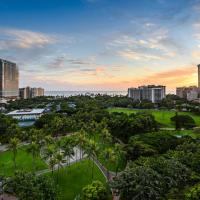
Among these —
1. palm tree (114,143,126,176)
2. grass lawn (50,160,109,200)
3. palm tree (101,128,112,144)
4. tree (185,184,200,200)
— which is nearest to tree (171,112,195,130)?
palm tree (101,128,112,144)

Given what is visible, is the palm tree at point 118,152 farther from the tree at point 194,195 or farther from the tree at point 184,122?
the tree at point 184,122

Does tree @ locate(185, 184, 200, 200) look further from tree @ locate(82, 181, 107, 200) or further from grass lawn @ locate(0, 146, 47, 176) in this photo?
grass lawn @ locate(0, 146, 47, 176)

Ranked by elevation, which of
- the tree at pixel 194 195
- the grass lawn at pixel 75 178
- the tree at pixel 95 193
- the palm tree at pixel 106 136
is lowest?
the grass lawn at pixel 75 178

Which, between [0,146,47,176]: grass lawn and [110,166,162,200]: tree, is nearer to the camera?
[110,166,162,200]: tree

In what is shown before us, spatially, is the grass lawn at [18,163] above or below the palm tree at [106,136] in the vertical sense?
below

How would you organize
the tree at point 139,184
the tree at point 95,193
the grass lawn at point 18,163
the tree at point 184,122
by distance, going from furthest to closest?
the tree at point 184,122
the grass lawn at point 18,163
the tree at point 95,193
the tree at point 139,184

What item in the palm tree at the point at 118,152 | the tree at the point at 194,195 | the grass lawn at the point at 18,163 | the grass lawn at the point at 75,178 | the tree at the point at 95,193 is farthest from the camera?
the grass lawn at the point at 18,163

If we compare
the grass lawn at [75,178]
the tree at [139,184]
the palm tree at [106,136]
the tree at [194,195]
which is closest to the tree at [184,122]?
the palm tree at [106,136]

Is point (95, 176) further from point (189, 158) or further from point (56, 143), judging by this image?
point (189, 158)
